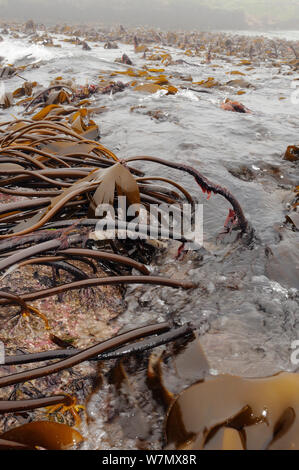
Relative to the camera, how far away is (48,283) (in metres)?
1.36

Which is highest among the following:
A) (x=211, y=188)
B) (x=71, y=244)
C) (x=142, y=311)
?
(x=211, y=188)

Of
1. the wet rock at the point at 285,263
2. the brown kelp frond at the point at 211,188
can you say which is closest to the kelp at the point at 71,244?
the brown kelp frond at the point at 211,188

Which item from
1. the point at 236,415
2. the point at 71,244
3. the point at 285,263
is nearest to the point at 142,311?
the point at 71,244

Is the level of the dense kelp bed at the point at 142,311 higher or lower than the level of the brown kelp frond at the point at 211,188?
lower

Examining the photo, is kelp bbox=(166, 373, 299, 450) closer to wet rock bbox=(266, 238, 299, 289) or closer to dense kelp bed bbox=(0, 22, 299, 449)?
dense kelp bed bbox=(0, 22, 299, 449)

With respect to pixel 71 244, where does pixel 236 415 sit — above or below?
below

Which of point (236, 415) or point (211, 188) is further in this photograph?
point (211, 188)

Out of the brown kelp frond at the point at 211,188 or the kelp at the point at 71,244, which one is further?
the brown kelp frond at the point at 211,188

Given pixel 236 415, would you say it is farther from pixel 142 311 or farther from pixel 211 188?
pixel 211 188

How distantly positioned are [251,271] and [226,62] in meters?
10.7

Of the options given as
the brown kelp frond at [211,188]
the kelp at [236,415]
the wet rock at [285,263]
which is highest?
the brown kelp frond at [211,188]

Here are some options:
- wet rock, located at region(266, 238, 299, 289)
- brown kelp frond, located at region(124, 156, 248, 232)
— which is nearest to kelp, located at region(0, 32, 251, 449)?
brown kelp frond, located at region(124, 156, 248, 232)

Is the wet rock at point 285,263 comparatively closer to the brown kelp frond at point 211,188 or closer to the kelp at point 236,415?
the brown kelp frond at point 211,188

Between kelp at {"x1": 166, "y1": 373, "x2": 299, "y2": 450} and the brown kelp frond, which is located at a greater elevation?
the brown kelp frond
